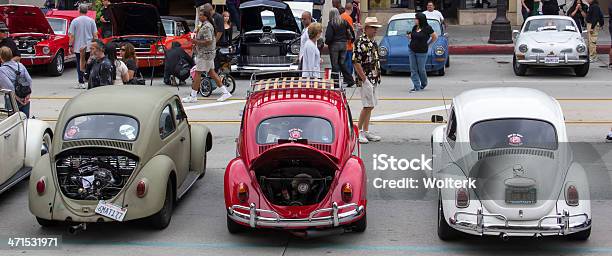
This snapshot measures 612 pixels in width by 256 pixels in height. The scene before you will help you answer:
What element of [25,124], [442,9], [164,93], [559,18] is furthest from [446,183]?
[442,9]

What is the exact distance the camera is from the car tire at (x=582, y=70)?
23.1m

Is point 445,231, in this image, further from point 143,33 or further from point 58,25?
point 58,25

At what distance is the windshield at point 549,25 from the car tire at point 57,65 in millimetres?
11079

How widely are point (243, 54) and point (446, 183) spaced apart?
12.7 meters

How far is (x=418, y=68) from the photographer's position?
21.2 metres

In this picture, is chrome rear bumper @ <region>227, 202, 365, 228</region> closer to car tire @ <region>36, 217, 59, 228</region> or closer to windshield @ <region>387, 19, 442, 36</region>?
car tire @ <region>36, 217, 59, 228</region>

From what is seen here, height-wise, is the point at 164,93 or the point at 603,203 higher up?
the point at 164,93

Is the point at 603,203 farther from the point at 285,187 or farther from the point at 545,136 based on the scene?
the point at 285,187

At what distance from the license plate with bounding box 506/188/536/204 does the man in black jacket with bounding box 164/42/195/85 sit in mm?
12254

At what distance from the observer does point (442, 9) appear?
36312 mm

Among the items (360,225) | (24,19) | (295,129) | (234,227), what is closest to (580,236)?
(360,225)

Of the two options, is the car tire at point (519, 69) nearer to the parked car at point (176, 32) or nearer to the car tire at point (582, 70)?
the car tire at point (582, 70)

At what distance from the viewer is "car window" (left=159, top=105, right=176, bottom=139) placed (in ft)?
40.3

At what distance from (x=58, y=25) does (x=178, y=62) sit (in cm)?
537
